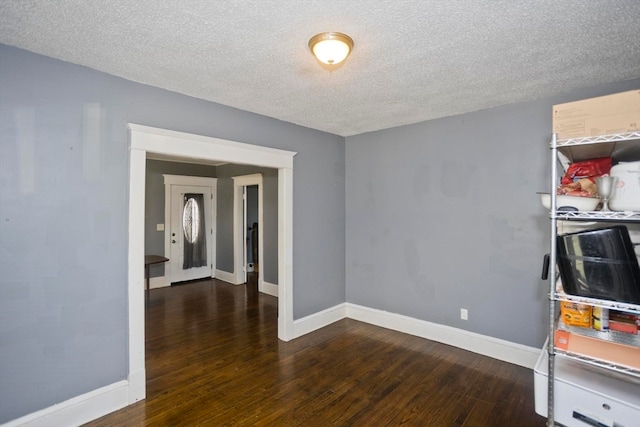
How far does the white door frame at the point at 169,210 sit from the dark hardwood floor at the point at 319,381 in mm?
2409

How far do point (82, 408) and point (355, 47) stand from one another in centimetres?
313

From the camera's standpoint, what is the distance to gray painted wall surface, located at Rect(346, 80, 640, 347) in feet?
9.63

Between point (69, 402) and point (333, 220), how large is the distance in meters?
3.14

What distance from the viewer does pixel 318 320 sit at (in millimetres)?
3994

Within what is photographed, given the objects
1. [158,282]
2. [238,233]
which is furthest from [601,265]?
[158,282]

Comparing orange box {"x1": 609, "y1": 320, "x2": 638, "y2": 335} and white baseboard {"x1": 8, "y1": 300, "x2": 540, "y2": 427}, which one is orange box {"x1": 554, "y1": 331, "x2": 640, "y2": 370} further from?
white baseboard {"x1": 8, "y1": 300, "x2": 540, "y2": 427}

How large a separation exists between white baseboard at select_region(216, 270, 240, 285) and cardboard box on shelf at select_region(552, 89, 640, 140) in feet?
19.2

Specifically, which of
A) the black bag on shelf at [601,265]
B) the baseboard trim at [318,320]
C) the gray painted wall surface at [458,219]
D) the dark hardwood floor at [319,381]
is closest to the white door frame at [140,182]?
the dark hardwood floor at [319,381]

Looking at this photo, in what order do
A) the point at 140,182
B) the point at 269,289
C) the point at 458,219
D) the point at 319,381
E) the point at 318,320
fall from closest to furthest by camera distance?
the point at 140,182 < the point at 319,381 < the point at 458,219 < the point at 318,320 < the point at 269,289

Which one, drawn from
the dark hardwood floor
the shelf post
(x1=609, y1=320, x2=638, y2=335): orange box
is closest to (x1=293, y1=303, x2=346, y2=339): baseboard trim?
the dark hardwood floor

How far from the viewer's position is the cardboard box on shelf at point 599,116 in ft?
5.45

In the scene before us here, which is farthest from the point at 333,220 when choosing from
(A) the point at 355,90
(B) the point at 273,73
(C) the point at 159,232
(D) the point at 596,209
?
(C) the point at 159,232

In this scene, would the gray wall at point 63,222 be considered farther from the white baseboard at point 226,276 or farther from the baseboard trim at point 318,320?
the white baseboard at point 226,276

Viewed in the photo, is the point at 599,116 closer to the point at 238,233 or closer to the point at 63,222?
the point at 63,222
